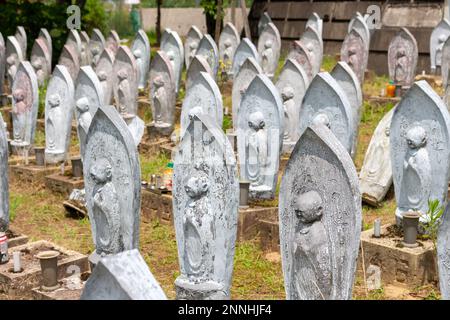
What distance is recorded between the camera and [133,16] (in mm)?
26266

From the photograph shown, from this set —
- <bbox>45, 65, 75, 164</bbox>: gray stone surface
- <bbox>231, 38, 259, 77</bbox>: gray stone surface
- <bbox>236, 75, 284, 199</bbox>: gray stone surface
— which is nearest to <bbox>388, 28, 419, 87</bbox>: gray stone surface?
<bbox>231, 38, 259, 77</bbox>: gray stone surface

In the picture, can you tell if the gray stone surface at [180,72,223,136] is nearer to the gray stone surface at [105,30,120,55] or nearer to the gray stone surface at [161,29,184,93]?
the gray stone surface at [161,29,184,93]

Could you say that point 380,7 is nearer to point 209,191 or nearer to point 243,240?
point 243,240

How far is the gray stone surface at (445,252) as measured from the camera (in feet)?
13.3

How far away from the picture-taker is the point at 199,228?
15.8ft

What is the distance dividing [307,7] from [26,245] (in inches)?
483

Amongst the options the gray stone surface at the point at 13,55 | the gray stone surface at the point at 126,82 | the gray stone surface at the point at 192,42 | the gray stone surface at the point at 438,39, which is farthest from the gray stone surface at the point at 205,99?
the gray stone surface at the point at 438,39

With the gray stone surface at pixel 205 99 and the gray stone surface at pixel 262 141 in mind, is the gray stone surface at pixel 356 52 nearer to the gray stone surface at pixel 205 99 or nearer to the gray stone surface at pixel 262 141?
the gray stone surface at pixel 205 99

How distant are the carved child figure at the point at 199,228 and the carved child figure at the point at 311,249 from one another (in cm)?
73

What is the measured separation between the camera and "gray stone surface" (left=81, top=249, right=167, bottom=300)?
115 inches

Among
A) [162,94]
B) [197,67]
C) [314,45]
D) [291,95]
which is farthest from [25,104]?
[314,45]

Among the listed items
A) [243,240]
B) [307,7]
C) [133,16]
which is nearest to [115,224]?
[243,240]

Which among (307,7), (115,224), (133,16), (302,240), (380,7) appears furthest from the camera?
(133,16)

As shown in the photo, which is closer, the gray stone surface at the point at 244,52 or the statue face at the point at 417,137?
the statue face at the point at 417,137
